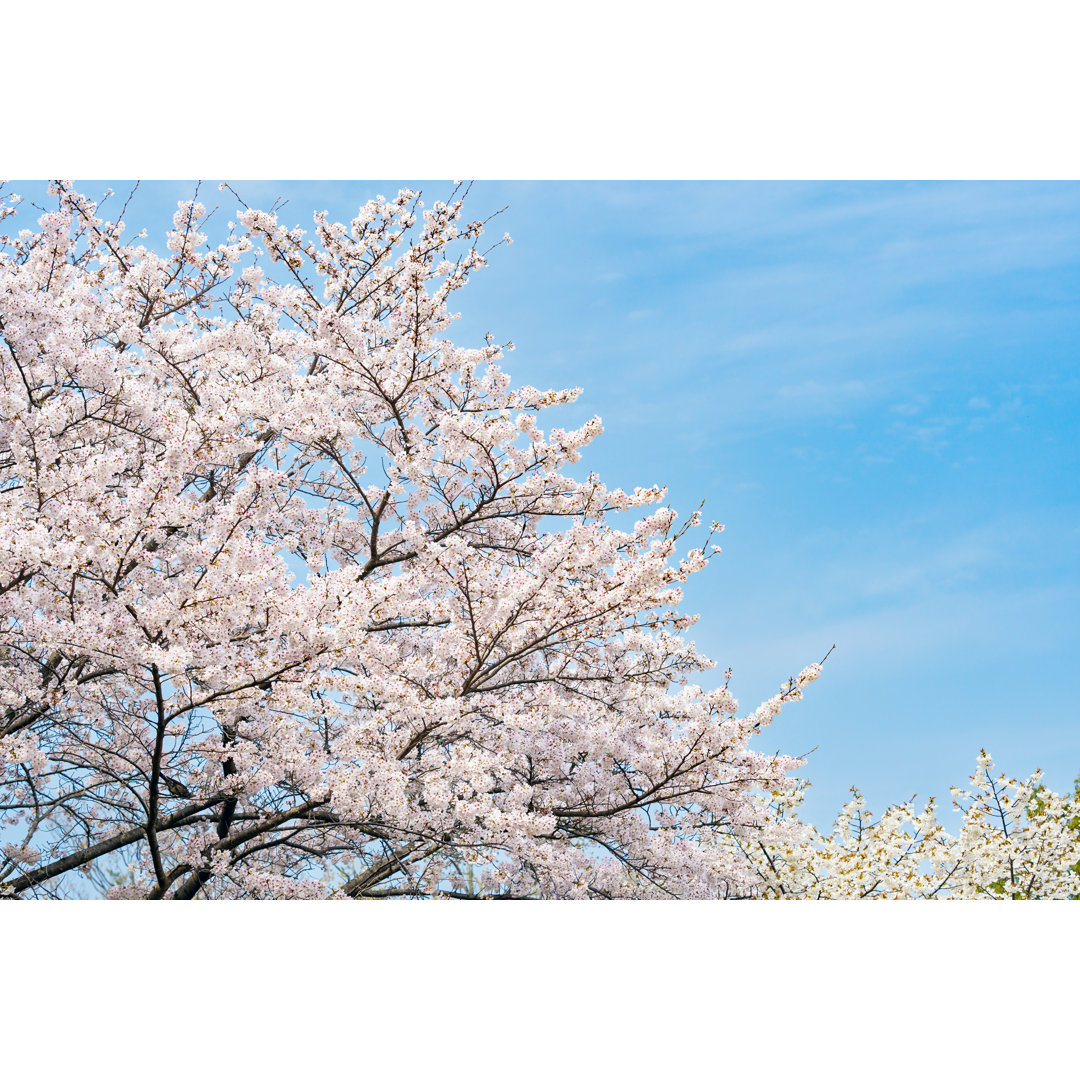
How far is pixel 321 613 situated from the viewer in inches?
167

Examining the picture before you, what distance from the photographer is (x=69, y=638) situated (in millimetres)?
3945

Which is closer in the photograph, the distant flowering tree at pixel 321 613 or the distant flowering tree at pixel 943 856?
the distant flowering tree at pixel 321 613

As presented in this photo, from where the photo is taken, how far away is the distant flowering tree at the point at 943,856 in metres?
6.50

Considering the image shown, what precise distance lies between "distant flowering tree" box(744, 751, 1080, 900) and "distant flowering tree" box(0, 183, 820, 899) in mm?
372

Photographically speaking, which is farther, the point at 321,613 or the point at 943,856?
the point at 943,856

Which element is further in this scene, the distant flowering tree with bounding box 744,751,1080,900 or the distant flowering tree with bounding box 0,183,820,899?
the distant flowering tree with bounding box 744,751,1080,900

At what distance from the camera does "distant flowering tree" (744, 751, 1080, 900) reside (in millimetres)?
6500

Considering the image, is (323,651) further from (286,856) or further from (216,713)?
(286,856)

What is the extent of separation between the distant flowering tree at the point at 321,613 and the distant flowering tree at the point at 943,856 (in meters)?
0.37

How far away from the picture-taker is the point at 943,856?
663 cm

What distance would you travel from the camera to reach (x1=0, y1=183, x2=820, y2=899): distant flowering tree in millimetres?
4242

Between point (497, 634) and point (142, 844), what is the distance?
9.60 feet

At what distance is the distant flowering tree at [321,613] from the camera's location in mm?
4242

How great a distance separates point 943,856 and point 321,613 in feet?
16.1
